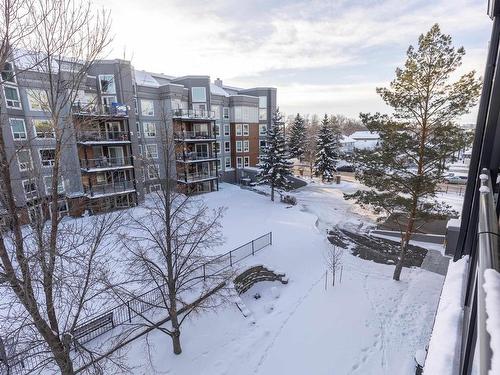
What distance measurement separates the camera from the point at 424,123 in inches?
453

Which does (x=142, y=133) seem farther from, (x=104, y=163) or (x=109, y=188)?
(x=109, y=188)

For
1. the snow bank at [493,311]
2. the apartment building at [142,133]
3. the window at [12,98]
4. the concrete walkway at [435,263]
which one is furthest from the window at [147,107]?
the snow bank at [493,311]

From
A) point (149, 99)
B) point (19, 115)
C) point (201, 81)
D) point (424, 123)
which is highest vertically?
point (201, 81)

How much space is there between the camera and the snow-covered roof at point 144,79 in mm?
27228

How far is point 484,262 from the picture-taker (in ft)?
3.98

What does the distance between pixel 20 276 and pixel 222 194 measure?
22457 millimetres

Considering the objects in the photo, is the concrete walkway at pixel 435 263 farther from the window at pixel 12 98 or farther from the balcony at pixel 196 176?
the window at pixel 12 98

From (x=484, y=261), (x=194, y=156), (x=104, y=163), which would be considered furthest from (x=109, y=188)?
(x=484, y=261)

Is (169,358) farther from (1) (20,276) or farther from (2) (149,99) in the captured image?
(2) (149,99)

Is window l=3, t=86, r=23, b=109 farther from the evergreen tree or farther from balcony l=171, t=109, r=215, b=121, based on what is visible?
the evergreen tree

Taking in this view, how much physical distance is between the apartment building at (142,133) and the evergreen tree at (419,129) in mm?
10357

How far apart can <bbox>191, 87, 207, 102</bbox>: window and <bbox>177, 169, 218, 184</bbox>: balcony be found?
796cm

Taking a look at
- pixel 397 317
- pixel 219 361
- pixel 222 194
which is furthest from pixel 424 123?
pixel 222 194

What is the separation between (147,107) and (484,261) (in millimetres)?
28929
